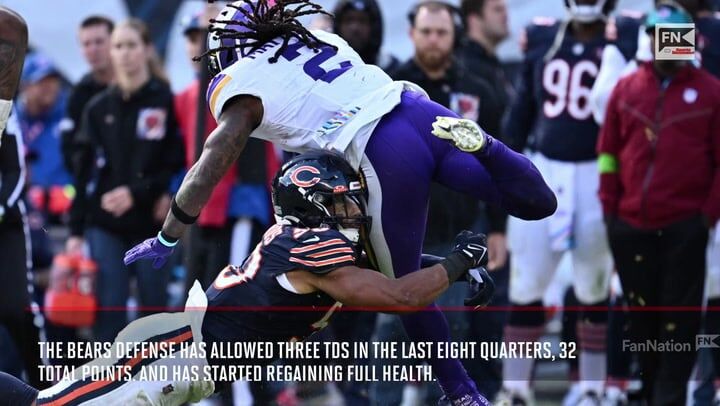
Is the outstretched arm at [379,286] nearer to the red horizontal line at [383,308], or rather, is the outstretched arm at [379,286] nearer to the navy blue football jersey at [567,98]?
the red horizontal line at [383,308]

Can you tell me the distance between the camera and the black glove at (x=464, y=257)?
192 inches

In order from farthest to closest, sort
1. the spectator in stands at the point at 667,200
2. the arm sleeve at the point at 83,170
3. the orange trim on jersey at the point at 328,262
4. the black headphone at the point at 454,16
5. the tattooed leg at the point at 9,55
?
the arm sleeve at the point at 83,170 < the black headphone at the point at 454,16 < the spectator in stands at the point at 667,200 < the tattooed leg at the point at 9,55 < the orange trim on jersey at the point at 328,262

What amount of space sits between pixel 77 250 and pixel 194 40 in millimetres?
1215

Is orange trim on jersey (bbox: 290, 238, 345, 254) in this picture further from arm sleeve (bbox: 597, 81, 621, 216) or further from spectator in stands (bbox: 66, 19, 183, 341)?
spectator in stands (bbox: 66, 19, 183, 341)

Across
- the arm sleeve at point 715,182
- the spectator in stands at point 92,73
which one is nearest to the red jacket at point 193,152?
the spectator in stands at point 92,73

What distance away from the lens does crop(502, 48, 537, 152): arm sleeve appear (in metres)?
7.08

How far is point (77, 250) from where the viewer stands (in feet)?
24.7

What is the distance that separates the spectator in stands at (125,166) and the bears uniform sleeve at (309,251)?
7.95 feet

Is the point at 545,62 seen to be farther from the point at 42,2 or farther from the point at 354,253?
the point at 42,2

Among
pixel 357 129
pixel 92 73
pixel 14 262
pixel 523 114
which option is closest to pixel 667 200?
pixel 523 114

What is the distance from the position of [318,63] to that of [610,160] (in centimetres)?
191

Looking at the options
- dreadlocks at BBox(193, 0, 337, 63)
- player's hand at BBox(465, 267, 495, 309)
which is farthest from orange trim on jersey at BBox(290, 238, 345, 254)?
dreadlocks at BBox(193, 0, 337, 63)

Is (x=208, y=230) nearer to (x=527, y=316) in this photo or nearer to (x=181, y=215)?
(x=527, y=316)

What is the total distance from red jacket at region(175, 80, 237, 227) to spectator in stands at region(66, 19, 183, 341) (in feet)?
0.19
